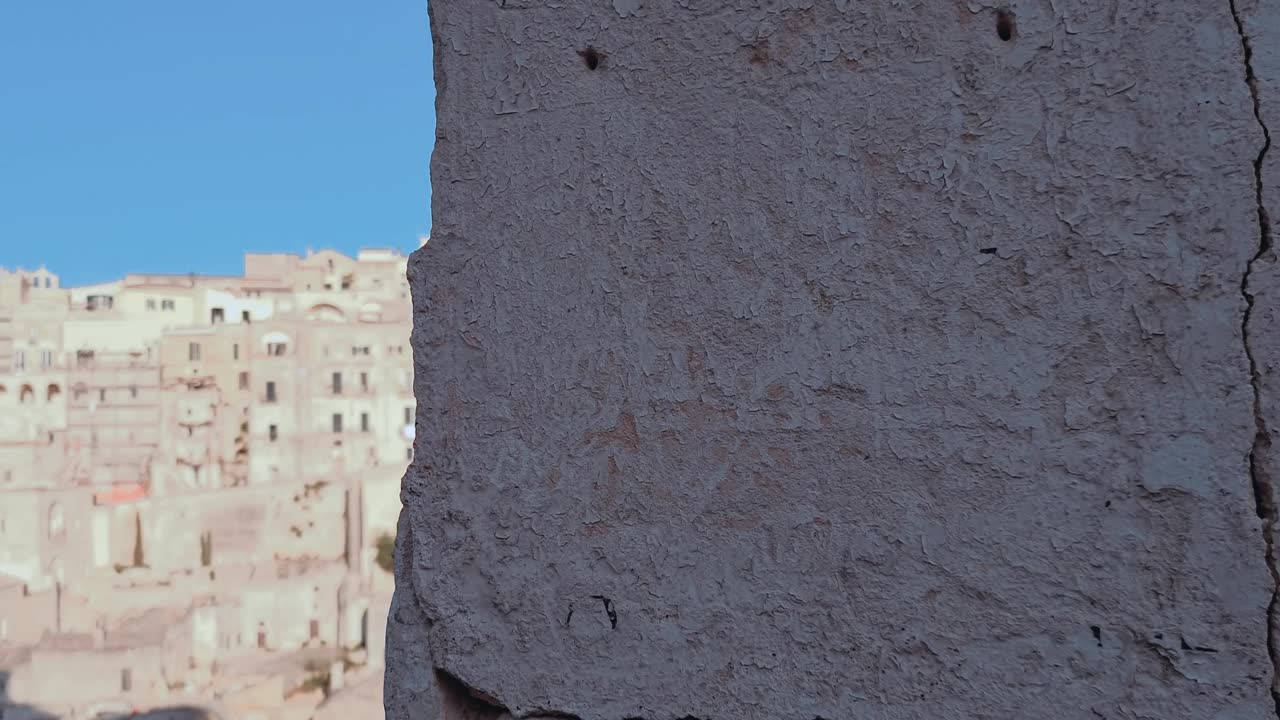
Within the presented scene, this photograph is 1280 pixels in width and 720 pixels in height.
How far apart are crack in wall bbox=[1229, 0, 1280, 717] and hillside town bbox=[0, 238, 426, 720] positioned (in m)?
13.8

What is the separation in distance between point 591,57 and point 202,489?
96.1 ft

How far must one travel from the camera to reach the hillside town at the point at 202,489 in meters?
21.6

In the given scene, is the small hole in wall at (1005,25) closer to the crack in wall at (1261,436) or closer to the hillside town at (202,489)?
the crack in wall at (1261,436)

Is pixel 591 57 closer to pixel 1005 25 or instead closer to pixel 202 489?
pixel 1005 25

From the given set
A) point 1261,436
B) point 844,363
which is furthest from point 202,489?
point 1261,436

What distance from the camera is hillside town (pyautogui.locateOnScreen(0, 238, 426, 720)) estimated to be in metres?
21.6

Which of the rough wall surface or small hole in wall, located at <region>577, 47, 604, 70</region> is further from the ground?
small hole in wall, located at <region>577, 47, 604, 70</region>

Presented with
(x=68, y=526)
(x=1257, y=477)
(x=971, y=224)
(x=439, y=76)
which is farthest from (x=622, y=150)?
(x=68, y=526)

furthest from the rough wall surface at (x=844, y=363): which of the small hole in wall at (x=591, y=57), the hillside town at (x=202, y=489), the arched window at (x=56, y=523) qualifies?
the arched window at (x=56, y=523)

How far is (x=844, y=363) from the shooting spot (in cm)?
133

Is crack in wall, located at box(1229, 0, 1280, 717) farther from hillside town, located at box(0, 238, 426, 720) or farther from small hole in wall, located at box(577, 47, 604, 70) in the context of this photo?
hillside town, located at box(0, 238, 426, 720)

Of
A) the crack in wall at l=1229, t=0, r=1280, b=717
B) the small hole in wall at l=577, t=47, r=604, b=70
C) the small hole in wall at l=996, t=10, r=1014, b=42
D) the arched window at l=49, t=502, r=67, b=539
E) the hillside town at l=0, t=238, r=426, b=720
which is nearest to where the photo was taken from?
the crack in wall at l=1229, t=0, r=1280, b=717

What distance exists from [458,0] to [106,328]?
40009 mm

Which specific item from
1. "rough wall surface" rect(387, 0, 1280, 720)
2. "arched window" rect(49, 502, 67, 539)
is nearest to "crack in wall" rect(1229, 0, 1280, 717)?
"rough wall surface" rect(387, 0, 1280, 720)
